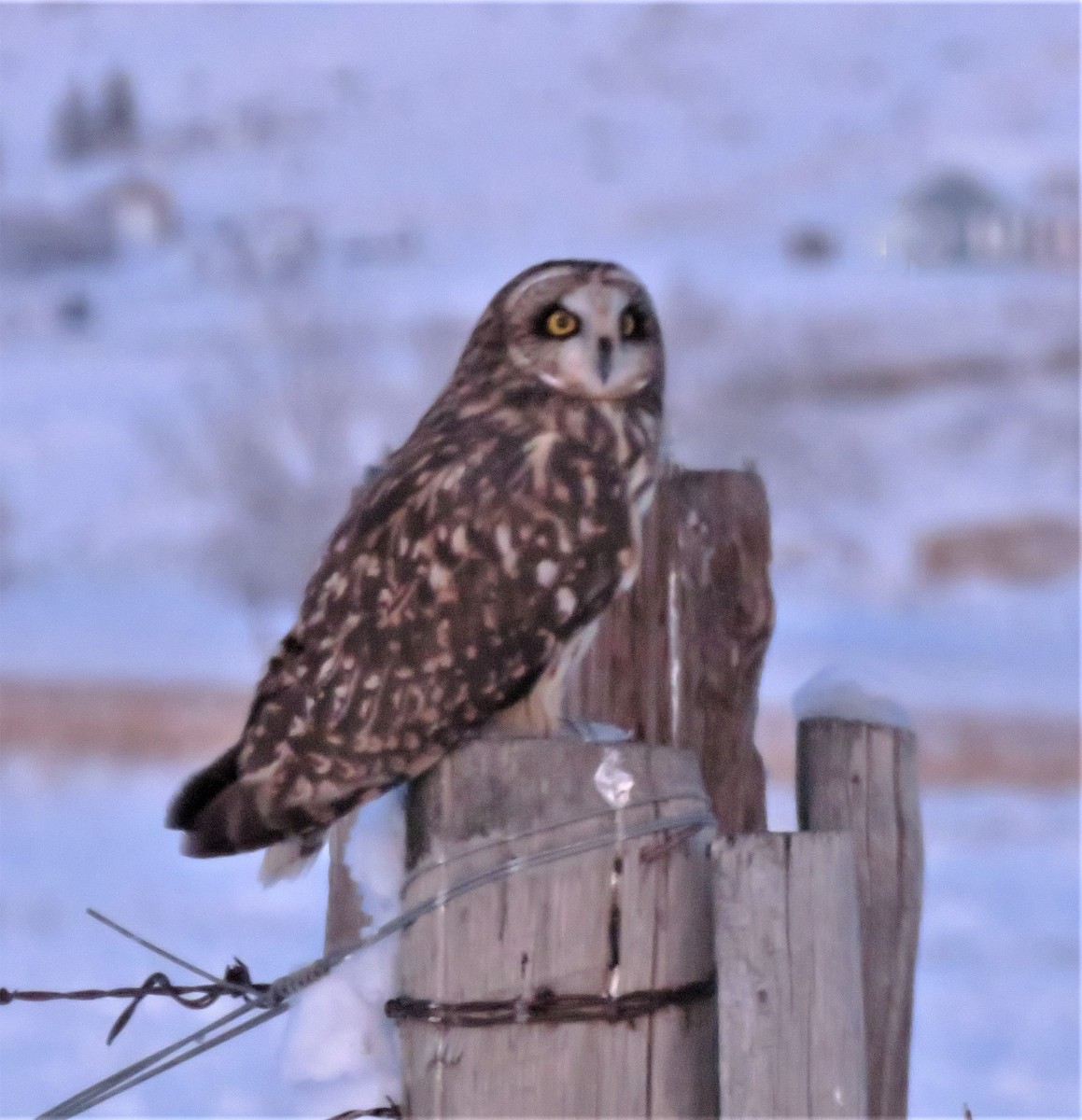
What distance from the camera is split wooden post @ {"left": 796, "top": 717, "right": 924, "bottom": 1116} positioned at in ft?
4.32

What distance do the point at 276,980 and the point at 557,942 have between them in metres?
0.23

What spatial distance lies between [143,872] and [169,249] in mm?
2907

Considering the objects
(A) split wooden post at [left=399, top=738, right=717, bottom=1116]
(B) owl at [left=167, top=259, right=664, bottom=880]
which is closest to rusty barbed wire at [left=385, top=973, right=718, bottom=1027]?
(A) split wooden post at [left=399, top=738, right=717, bottom=1116]

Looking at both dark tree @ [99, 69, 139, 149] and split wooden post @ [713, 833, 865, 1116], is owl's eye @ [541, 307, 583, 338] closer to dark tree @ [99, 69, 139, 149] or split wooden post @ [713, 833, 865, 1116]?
split wooden post @ [713, 833, 865, 1116]

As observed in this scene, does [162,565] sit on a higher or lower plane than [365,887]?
higher

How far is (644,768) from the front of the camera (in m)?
1.08

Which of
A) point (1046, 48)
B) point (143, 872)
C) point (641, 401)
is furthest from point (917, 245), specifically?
point (641, 401)

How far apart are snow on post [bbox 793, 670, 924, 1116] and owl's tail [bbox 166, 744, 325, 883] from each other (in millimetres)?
452

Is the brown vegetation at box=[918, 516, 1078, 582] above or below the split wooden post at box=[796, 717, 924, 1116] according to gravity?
above

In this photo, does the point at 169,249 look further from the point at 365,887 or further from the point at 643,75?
the point at 365,887

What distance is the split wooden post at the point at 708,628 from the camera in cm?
143

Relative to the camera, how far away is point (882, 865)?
1.32 metres

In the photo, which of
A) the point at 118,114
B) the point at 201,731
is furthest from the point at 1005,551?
the point at 118,114

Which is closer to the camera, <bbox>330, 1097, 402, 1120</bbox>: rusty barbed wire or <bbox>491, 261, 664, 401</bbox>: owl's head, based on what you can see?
<bbox>330, 1097, 402, 1120</bbox>: rusty barbed wire
